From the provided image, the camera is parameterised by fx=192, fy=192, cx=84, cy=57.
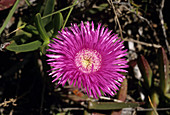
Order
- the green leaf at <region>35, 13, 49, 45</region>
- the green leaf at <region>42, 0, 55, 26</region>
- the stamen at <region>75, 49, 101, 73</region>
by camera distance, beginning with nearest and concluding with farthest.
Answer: the green leaf at <region>35, 13, 49, 45</region>
the green leaf at <region>42, 0, 55, 26</region>
the stamen at <region>75, 49, 101, 73</region>

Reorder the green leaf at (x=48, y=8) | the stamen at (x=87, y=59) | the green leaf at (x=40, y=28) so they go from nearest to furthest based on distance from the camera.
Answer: the green leaf at (x=40, y=28) < the green leaf at (x=48, y=8) < the stamen at (x=87, y=59)

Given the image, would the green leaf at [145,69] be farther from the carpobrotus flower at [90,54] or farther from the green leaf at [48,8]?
the green leaf at [48,8]

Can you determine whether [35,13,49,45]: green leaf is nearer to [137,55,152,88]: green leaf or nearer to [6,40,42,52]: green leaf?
[6,40,42,52]: green leaf

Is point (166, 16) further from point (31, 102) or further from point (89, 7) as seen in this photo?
point (31, 102)

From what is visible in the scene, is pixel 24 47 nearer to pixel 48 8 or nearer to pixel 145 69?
pixel 48 8

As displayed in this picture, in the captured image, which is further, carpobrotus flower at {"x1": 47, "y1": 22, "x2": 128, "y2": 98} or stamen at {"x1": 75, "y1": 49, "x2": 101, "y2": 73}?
stamen at {"x1": 75, "y1": 49, "x2": 101, "y2": 73}

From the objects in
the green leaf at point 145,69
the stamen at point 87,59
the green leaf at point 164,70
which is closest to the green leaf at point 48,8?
the stamen at point 87,59

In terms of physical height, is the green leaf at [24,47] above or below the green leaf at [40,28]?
below

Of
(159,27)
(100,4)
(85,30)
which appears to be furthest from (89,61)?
(159,27)

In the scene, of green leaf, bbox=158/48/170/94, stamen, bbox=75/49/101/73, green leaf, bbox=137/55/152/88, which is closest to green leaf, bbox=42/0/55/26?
stamen, bbox=75/49/101/73

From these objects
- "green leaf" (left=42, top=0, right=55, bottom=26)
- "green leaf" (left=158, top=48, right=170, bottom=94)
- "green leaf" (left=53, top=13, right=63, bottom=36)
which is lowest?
"green leaf" (left=158, top=48, right=170, bottom=94)
